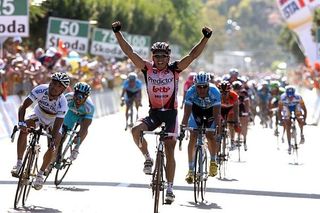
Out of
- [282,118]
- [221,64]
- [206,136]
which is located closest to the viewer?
[206,136]

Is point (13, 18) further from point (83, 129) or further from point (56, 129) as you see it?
point (56, 129)

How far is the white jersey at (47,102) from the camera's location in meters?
13.6

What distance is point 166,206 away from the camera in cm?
1334

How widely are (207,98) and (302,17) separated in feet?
123

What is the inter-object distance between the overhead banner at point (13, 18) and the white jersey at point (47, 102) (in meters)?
12.4

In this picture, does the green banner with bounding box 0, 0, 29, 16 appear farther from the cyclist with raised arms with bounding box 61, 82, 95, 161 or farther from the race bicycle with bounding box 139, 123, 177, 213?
the race bicycle with bounding box 139, 123, 177, 213

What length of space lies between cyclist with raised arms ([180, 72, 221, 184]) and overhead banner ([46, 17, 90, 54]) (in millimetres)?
20556

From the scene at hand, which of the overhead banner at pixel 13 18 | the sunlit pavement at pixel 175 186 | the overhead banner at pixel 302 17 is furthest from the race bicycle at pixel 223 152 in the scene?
the overhead banner at pixel 302 17

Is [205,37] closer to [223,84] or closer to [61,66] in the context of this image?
[223,84]

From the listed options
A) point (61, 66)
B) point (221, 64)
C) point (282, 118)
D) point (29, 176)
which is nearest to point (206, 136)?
point (29, 176)

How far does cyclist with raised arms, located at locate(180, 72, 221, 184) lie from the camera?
14.7 metres

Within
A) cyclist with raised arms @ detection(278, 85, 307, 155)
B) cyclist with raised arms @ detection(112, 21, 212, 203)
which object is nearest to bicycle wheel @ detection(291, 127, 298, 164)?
cyclist with raised arms @ detection(278, 85, 307, 155)

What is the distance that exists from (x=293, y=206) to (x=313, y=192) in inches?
72.1

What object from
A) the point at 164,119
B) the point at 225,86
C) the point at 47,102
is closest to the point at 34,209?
the point at 47,102
